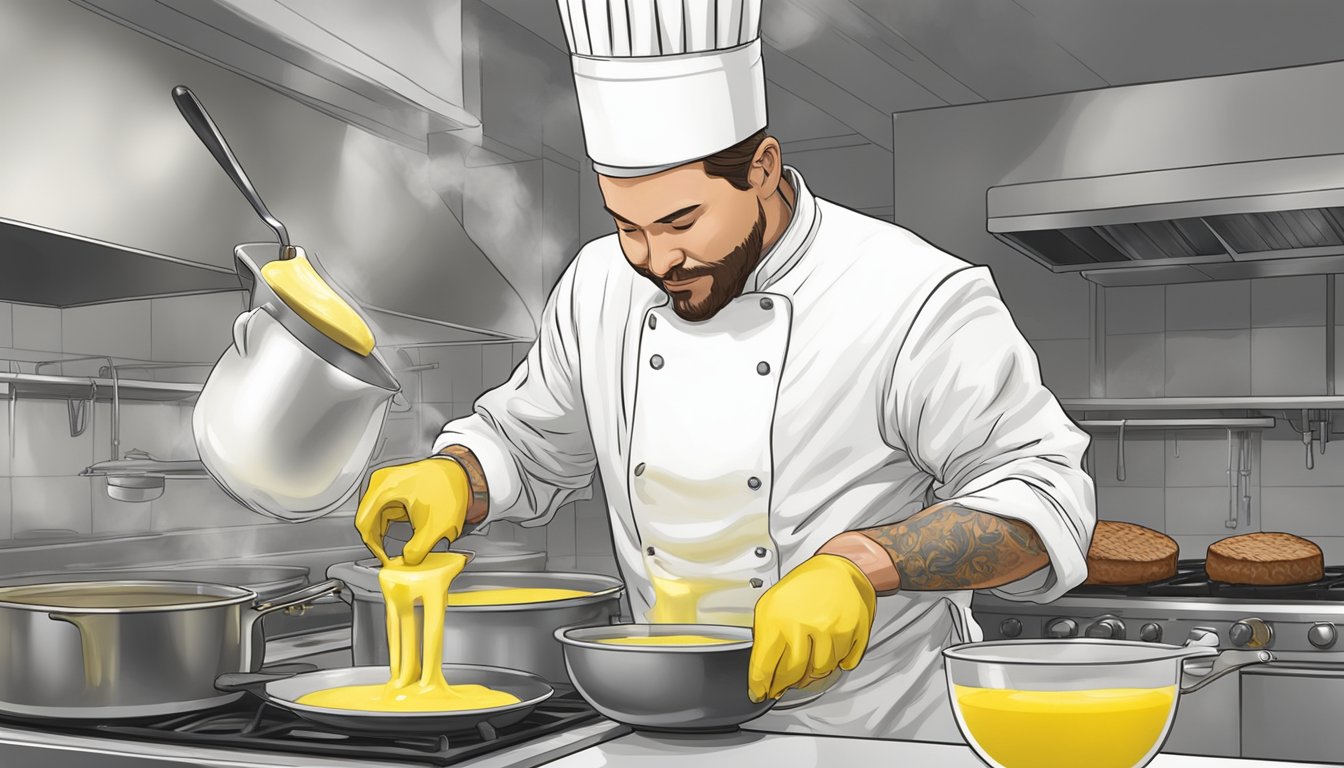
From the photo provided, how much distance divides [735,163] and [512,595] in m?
0.55

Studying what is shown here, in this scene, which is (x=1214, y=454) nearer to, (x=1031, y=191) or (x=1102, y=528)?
(x=1102, y=528)

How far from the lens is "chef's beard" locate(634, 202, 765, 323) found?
1.43 m

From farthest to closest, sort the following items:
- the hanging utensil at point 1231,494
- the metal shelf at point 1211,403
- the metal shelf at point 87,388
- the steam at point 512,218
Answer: the steam at point 512,218, the hanging utensil at point 1231,494, the metal shelf at point 1211,403, the metal shelf at point 87,388

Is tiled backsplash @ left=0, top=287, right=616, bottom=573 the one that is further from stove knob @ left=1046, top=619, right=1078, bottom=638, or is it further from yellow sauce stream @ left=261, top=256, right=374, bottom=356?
stove knob @ left=1046, top=619, right=1078, bottom=638

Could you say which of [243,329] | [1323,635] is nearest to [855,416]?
[243,329]

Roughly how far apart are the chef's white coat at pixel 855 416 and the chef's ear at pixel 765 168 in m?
0.06

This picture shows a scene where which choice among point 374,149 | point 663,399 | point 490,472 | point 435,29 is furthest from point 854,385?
point 374,149

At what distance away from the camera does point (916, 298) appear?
1447 millimetres

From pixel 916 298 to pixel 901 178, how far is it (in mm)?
2127

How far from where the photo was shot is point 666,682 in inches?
38.2

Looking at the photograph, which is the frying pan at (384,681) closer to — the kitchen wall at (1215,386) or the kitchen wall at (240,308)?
the kitchen wall at (240,308)

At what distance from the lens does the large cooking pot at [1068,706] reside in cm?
76

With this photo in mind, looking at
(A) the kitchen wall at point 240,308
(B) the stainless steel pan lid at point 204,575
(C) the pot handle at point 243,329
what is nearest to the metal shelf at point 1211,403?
(A) the kitchen wall at point 240,308

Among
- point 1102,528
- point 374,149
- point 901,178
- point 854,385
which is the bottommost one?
point 1102,528
